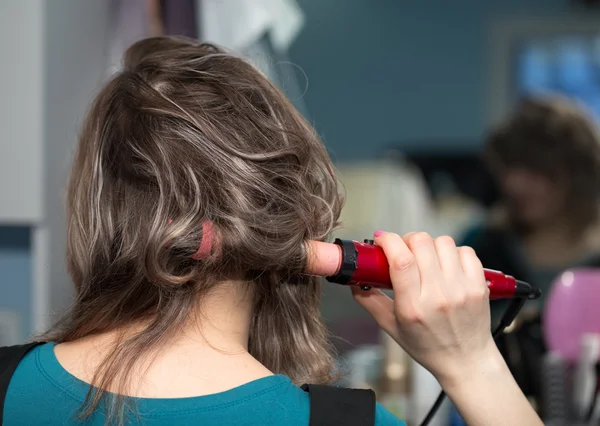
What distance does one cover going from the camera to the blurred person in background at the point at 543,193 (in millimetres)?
1804

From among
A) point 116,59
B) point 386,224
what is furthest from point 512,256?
point 116,59

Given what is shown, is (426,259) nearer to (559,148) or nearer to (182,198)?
(182,198)

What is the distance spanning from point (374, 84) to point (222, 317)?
8.95 feet

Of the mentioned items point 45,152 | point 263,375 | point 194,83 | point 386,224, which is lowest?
point 386,224

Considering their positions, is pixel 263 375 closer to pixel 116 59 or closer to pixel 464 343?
pixel 464 343

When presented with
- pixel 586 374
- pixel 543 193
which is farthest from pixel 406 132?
pixel 586 374

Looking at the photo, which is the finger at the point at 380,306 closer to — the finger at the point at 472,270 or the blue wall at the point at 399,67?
the finger at the point at 472,270

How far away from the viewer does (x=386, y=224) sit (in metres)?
2.31

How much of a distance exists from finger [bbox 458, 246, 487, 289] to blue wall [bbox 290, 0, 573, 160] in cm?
262

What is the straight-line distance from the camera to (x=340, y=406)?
1.95 ft

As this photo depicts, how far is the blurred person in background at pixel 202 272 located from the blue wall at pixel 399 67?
2599mm

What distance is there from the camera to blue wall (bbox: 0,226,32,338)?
115 cm

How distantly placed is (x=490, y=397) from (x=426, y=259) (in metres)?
0.13

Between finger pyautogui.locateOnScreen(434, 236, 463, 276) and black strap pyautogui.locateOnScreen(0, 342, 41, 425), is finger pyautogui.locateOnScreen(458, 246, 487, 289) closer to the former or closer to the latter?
finger pyautogui.locateOnScreen(434, 236, 463, 276)
